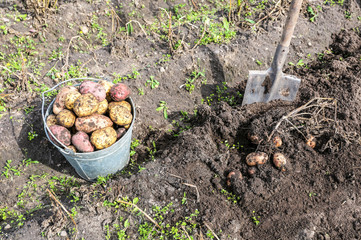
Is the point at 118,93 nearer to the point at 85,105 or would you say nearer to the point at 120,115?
the point at 120,115

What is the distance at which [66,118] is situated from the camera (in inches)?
101

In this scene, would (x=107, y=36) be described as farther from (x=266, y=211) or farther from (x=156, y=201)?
(x=266, y=211)

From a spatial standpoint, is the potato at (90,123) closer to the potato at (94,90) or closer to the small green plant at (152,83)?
the potato at (94,90)

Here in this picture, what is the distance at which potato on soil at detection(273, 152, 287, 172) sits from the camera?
2.81 metres

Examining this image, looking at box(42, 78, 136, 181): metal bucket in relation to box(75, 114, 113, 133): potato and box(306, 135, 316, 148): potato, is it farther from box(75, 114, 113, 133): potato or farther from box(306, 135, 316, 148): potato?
box(306, 135, 316, 148): potato

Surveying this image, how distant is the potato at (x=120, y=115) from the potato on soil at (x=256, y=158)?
Answer: 53.4 inches

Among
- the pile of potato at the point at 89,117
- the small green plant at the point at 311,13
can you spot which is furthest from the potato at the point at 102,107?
the small green plant at the point at 311,13

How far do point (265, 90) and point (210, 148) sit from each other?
124 centimetres

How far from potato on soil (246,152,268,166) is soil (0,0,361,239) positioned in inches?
2.6

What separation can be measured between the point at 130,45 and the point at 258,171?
2692 millimetres

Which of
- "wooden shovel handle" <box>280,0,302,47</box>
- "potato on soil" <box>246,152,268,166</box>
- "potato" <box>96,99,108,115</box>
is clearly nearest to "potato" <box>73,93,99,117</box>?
"potato" <box>96,99,108,115</box>

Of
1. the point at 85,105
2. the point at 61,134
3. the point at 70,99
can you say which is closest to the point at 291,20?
the point at 85,105

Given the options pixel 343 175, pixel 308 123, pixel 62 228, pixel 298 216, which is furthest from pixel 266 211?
pixel 62 228

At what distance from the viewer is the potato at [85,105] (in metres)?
2.54
